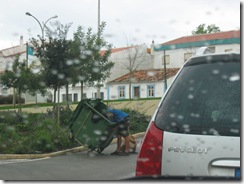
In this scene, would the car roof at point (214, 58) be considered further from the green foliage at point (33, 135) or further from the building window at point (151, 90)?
the green foliage at point (33, 135)

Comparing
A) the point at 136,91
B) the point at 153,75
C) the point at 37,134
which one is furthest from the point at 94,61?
the point at 37,134

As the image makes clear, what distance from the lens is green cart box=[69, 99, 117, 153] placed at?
33.9ft

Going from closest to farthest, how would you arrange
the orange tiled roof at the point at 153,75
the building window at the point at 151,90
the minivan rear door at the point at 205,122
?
1. the minivan rear door at the point at 205,122
2. the orange tiled roof at the point at 153,75
3. the building window at the point at 151,90

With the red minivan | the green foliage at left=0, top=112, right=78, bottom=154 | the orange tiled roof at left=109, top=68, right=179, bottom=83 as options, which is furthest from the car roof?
the green foliage at left=0, top=112, right=78, bottom=154

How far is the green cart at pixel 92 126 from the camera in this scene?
10344mm

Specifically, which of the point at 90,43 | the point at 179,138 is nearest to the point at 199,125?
the point at 179,138

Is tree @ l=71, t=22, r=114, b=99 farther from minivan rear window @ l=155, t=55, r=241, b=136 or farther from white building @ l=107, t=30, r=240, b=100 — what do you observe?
minivan rear window @ l=155, t=55, r=241, b=136

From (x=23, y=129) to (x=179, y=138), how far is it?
35.4ft

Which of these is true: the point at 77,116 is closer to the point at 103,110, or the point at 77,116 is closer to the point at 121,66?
the point at 103,110

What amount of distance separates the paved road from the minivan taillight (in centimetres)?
354

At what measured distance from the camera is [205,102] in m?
2.63

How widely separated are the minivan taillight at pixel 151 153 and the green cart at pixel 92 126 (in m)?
7.32

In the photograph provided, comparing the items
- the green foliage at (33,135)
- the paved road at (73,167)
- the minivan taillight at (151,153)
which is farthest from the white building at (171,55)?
the green foliage at (33,135)

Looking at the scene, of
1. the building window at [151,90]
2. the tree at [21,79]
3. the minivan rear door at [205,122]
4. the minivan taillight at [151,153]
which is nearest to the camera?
the minivan rear door at [205,122]
